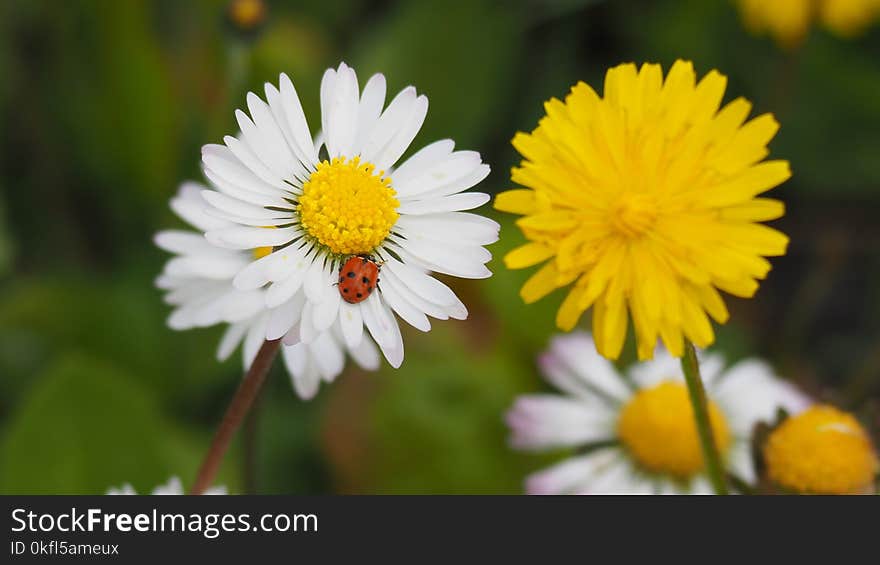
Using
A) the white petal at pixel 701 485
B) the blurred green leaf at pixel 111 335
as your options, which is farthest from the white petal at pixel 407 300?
the blurred green leaf at pixel 111 335

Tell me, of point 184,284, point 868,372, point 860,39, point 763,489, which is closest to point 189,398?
point 184,284

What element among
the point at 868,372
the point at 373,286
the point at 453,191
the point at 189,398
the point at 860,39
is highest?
the point at 860,39

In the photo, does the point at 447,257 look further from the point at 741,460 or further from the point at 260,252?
the point at 741,460

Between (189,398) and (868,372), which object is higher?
(189,398)

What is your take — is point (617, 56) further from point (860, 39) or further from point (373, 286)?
point (373, 286)

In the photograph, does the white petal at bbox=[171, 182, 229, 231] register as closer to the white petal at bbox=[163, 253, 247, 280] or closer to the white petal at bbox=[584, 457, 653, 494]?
the white petal at bbox=[163, 253, 247, 280]

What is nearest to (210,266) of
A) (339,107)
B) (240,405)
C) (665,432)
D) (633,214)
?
(240,405)

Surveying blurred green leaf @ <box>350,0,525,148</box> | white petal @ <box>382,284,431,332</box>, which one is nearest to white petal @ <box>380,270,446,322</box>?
white petal @ <box>382,284,431,332</box>
